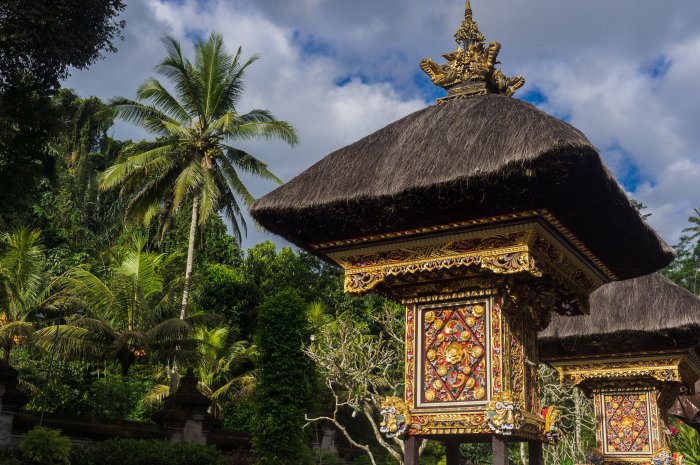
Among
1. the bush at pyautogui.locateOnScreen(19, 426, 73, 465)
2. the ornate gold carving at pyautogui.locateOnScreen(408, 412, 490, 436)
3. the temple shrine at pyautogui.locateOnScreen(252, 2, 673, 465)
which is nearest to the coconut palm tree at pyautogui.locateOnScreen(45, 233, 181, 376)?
the bush at pyautogui.locateOnScreen(19, 426, 73, 465)

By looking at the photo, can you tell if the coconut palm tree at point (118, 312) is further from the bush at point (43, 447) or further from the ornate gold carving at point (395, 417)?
the ornate gold carving at point (395, 417)

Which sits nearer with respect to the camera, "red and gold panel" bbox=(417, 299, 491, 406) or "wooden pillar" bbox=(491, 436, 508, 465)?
"wooden pillar" bbox=(491, 436, 508, 465)

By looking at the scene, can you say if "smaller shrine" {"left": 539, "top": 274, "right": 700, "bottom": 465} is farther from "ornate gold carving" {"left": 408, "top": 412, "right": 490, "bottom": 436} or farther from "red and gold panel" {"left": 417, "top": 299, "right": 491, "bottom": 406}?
"ornate gold carving" {"left": 408, "top": 412, "right": 490, "bottom": 436}

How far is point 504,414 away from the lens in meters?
6.64

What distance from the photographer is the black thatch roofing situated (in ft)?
21.3

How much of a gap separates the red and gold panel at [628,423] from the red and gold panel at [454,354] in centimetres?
622

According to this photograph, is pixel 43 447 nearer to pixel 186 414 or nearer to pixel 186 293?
pixel 186 414

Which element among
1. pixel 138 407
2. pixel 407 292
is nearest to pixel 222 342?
pixel 138 407

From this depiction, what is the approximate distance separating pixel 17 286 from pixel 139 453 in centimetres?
894

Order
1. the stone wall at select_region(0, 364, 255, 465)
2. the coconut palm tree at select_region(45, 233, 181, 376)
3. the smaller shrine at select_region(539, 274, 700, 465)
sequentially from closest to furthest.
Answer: the smaller shrine at select_region(539, 274, 700, 465) → the stone wall at select_region(0, 364, 255, 465) → the coconut palm tree at select_region(45, 233, 181, 376)

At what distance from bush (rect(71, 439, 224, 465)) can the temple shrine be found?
25.8 ft

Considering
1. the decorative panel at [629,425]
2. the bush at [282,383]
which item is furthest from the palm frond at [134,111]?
the decorative panel at [629,425]

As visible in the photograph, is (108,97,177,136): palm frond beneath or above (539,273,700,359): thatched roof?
above

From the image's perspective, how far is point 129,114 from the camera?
86.7ft
